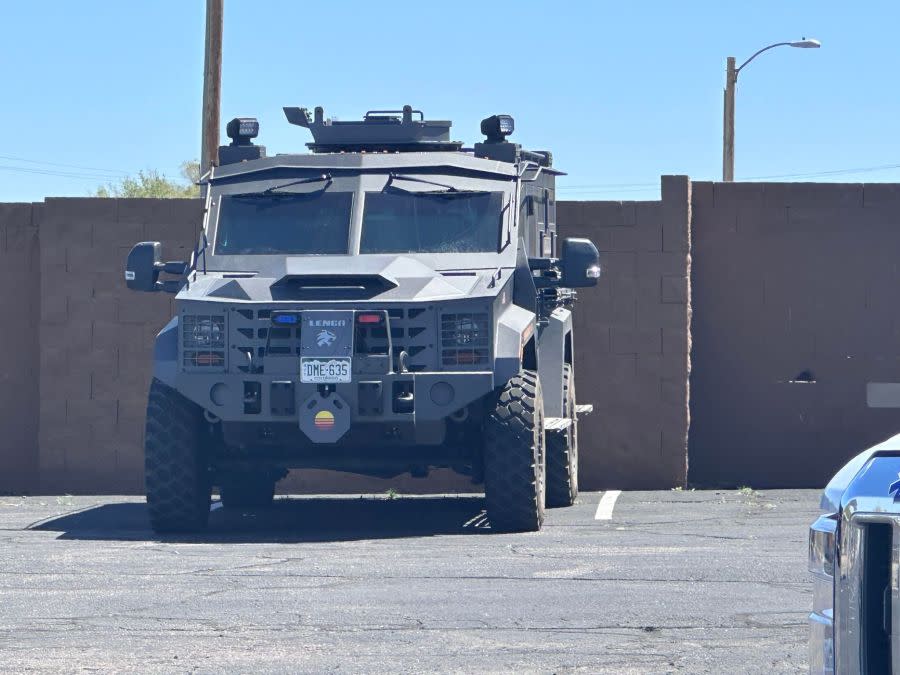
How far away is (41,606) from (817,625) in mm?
4544

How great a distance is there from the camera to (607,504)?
12469mm

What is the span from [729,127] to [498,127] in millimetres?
21166

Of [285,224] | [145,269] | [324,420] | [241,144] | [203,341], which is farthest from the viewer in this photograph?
[241,144]

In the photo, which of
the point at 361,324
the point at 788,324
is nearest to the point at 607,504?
the point at 788,324

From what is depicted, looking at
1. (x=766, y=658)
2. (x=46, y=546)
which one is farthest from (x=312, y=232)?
(x=766, y=658)

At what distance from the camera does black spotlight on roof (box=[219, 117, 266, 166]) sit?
464 inches

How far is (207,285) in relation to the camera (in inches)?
416

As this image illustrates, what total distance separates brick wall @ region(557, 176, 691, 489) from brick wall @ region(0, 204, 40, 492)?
16.6ft

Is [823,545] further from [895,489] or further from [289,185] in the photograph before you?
[289,185]

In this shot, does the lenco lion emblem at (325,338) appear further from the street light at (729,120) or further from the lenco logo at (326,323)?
the street light at (729,120)

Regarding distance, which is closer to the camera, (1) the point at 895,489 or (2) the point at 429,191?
(1) the point at 895,489

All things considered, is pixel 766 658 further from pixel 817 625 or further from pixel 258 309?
pixel 258 309

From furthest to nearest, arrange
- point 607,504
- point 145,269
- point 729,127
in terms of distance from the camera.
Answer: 1. point 729,127
2. point 607,504
3. point 145,269

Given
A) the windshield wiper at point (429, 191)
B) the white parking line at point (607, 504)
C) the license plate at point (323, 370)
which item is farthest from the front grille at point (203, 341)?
the white parking line at point (607, 504)
